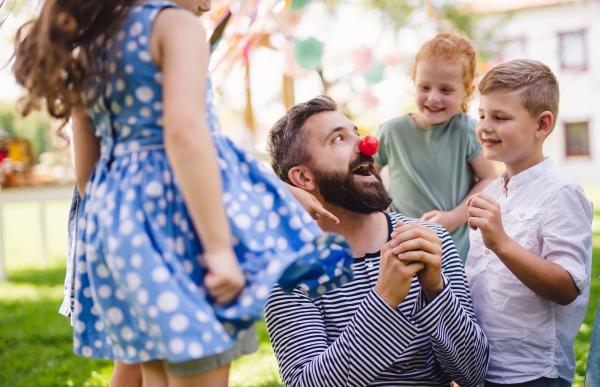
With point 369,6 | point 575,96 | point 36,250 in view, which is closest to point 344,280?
point 36,250

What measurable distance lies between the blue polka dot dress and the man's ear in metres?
0.72

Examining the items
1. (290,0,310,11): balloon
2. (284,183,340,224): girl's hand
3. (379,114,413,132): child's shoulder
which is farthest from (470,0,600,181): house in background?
(284,183,340,224): girl's hand

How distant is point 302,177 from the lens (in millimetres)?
1918

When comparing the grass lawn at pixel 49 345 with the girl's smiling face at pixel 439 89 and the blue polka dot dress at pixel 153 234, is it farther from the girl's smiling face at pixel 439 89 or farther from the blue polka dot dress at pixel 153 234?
the blue polka dot dress at pixel 153 234

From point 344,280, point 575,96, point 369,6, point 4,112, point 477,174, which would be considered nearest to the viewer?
point 344,280

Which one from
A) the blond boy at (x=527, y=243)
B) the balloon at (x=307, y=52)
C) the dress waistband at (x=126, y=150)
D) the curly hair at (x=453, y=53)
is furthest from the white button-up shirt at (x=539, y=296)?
the balloon at (x=307, y=52)

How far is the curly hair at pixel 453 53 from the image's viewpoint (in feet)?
8.23

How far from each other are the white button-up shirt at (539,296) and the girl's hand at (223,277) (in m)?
1.00

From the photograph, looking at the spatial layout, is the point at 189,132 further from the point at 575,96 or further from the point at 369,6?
the point at 575,96

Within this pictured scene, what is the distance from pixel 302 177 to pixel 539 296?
2.73 feet

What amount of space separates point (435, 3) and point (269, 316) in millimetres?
15212

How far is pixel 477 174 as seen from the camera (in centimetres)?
261

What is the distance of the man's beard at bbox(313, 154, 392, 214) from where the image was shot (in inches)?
70.3

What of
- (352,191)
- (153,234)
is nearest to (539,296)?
(352,191)
